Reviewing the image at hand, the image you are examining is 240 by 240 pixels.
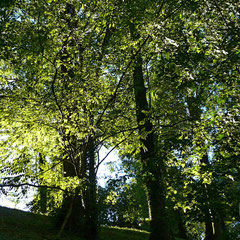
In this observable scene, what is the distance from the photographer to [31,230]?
9805 millimetres

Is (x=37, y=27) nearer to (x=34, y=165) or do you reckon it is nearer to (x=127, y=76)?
(x=127, y=76)

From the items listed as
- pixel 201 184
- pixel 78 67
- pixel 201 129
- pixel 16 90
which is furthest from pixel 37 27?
pixel 201 184

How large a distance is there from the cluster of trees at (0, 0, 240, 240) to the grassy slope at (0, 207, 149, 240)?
2.90 feet

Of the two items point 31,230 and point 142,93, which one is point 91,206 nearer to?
point 31,230

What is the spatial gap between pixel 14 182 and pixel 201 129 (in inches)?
221

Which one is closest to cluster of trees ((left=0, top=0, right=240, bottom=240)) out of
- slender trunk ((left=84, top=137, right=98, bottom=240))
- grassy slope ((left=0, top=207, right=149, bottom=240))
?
slender trunk ((left=84, top=137, right=98, bottom=240))

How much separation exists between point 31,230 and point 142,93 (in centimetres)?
727

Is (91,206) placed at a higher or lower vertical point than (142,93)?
lower

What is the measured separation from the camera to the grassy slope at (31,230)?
8.59 metres

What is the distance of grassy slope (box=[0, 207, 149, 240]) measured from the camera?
28.2 ft

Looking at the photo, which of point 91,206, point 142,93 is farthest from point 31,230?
point 142,93

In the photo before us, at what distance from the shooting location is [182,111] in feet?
30.8

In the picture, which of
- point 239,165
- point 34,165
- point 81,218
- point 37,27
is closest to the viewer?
point 239,165

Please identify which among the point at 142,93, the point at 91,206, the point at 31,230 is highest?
the point at 142,93
